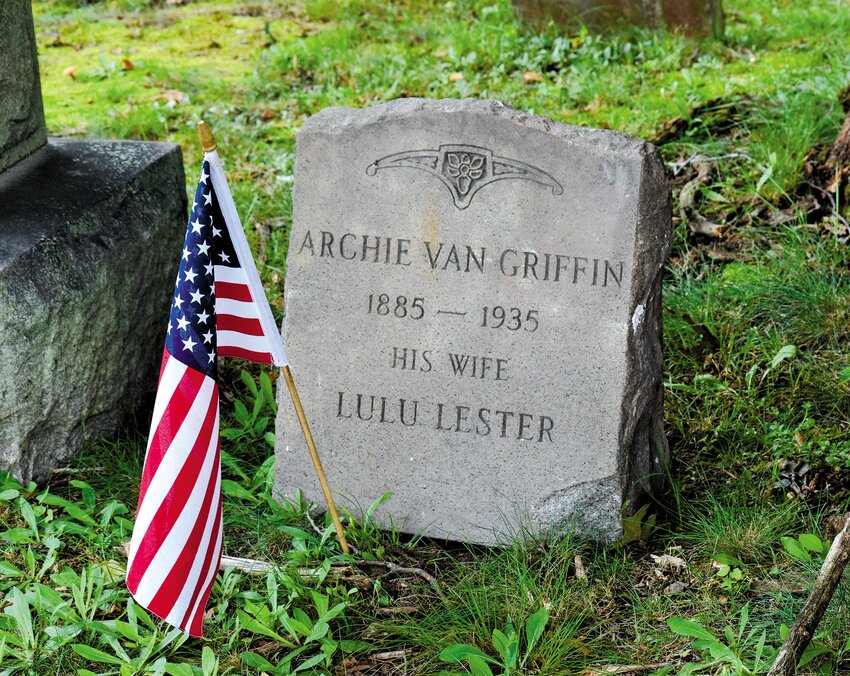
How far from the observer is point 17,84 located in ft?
11.0

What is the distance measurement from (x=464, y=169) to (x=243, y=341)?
779 millimetres

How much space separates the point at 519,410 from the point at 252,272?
0.88 meters

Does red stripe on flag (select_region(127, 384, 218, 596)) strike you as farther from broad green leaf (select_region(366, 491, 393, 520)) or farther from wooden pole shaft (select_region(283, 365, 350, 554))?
broad green leaf (select_region(366, 491, 393, 520))

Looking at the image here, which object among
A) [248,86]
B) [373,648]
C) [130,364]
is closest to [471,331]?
[373,648]

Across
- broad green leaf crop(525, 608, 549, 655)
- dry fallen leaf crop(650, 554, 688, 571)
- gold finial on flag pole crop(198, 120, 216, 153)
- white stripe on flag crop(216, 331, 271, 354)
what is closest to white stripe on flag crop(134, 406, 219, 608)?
white stripe on flag crop(216, 331, 271, 354)

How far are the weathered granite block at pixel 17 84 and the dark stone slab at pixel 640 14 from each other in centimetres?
311

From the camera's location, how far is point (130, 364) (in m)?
3.46

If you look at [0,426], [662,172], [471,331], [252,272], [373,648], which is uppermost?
[662,172]

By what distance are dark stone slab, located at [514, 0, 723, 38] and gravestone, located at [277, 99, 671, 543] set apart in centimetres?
302

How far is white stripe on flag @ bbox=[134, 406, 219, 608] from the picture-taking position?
2432mm

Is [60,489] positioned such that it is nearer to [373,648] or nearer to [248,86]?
[373,648]

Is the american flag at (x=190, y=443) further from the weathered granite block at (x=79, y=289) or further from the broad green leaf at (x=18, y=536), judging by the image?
the weathered granite block at (x=79, y=289)

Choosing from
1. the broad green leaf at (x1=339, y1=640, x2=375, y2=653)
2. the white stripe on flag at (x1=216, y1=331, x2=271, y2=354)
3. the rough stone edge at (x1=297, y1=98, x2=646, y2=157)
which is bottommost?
the broad green leaf at (x1=339, y1=640, x2=375, y2=653)

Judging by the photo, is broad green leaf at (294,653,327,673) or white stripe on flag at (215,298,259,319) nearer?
broad green leaf at (294,653,327,673)
